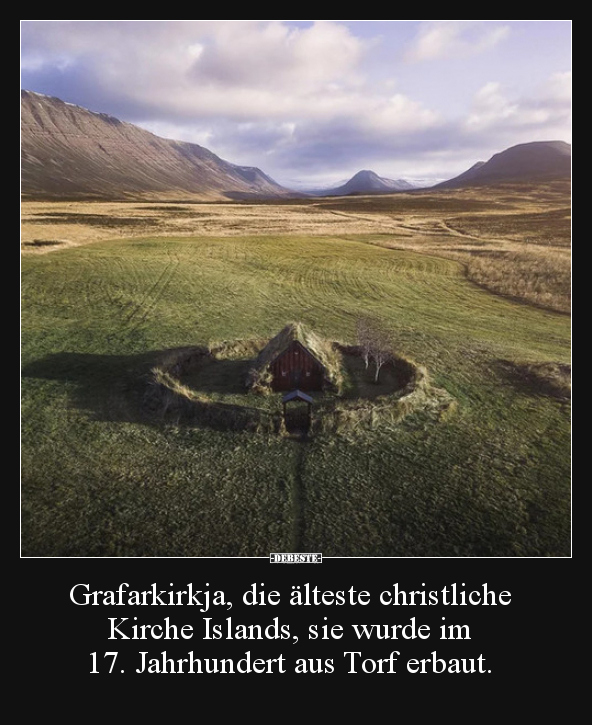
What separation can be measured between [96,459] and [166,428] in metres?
3.43

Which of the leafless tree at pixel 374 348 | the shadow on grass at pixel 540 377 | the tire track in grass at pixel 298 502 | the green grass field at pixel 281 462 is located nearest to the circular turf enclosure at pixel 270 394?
the leafless tree at pixel 374 348

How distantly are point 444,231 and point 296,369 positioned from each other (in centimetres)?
8307

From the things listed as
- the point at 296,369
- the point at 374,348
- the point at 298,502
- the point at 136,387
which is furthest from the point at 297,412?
the point at 136,387

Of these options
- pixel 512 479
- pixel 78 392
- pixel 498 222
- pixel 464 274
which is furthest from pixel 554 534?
pixel 498 222

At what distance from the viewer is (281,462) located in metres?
18.4

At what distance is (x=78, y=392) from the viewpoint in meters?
24.3

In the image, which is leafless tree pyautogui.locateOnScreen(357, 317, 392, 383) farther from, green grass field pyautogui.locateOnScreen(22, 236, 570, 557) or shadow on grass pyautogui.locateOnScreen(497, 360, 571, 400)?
shadow on grass pyautogui.locateOnScreen(497, 360, 571, 400)

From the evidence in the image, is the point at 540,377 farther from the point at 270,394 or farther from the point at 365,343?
the point at 270,394

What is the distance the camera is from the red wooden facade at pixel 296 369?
24.5m

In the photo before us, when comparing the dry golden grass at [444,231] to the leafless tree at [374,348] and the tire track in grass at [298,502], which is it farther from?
the tire track in grass at [298,502]

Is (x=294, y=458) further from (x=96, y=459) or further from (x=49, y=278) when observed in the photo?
(x=49, y=278)

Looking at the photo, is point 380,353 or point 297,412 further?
point 380,353

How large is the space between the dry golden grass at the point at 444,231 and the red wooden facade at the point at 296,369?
1204 inches

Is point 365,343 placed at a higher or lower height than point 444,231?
lower
